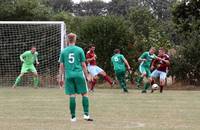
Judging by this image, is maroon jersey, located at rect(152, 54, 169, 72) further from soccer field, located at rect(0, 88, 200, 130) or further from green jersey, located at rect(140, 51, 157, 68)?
soccer field, located at rect(0, 88, 200, 130)

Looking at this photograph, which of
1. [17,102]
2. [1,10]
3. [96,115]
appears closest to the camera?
[96,115]

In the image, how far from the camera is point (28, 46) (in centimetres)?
3575

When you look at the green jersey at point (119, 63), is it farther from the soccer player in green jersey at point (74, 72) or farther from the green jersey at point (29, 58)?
the soccer player in green jersey at point (74, 72)

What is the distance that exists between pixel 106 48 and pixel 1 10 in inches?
350

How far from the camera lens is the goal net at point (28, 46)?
34.1 metres

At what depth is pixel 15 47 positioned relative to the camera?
3544 cm

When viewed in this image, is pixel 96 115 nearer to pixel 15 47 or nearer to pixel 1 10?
pixel 15 47

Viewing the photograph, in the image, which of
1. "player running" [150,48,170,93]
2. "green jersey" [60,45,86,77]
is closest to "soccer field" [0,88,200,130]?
"green jersey" [60,45,86,77]

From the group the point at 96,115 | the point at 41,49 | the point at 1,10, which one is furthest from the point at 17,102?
the point at 1,10

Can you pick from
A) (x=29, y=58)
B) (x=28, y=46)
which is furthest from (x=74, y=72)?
(x=28, y=46)

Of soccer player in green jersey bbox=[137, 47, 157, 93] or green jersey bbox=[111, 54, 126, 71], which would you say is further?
green jersey bbox=[111, 54, 126, 71]

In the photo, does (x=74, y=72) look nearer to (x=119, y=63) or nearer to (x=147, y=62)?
(x=147, y=62)

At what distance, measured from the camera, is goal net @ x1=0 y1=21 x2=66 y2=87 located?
3406cm

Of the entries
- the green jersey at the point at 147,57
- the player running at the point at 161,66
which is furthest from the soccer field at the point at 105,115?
the green jersey at the point at 147,57
